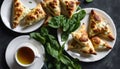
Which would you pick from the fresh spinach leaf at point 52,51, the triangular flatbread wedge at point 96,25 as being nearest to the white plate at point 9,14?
the fresh spinach leaf at point 52,51

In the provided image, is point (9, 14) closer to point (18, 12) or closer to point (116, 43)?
point (18, 12)

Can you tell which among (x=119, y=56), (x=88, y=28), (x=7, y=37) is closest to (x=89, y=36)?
(x=88, y=28)

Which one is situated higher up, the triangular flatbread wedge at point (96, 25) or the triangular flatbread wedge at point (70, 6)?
the triangular flatbread wedge at point (70, 6)

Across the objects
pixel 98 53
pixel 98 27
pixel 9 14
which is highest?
pixel 9 14

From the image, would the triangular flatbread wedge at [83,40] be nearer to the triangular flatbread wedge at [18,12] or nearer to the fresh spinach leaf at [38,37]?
the fresh spinach leaf at [38,37]

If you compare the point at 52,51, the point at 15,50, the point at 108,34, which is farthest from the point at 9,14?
the point at 108,34
